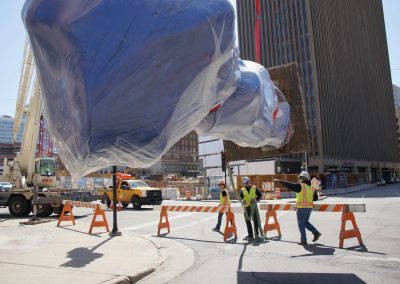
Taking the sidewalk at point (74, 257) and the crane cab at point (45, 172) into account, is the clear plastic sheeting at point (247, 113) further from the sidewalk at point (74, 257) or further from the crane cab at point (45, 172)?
the crane cab at point (45, 172)

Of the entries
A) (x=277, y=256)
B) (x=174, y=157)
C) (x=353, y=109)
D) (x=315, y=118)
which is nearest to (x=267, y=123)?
(x=277, y=256)

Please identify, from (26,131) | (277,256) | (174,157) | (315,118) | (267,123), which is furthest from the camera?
(174,157)

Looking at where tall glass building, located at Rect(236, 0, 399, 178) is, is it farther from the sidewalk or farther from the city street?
the sidewalk

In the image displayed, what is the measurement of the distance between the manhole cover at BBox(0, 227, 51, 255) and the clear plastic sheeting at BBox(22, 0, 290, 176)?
5759 millimetres

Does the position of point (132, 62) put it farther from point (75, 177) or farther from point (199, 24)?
point (75, 177)

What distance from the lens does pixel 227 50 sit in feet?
9.62

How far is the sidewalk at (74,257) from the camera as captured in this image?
533 cm

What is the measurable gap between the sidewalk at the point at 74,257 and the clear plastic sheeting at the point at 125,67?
3021 mm

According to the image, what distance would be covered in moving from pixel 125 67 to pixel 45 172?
16.6 m

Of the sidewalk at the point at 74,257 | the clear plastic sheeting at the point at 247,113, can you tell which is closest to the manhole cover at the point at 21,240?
the sidewalk at the point at 74,257

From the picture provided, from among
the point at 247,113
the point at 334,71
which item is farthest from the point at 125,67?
the point at 334,71

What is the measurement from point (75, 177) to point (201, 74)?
1868mm

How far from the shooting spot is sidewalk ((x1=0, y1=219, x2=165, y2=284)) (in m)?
5.33

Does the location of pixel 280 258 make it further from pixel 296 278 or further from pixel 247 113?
pixel 247 113
